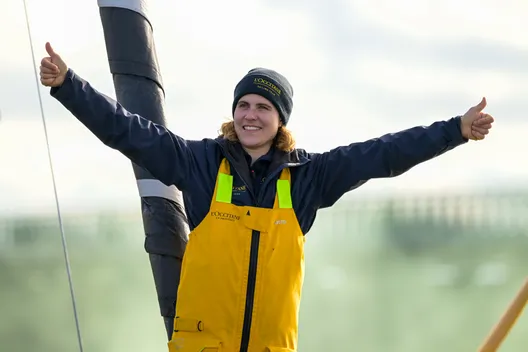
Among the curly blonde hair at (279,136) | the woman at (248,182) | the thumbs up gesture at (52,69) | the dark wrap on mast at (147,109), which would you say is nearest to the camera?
the thumbs up gesture at (52,69)

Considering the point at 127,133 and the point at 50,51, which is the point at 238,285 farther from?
the point at 50,51

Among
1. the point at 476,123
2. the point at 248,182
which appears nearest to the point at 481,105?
the point at 476,123

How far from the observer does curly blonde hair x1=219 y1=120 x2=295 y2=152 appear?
2766mm

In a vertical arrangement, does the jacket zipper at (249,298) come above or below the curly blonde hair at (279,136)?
below

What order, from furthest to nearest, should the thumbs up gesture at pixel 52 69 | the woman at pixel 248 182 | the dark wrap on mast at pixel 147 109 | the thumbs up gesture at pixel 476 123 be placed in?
the dark wrap on mast at pixel 147 109 → the thumbs up gesture at pixel 476 123 → the woman at pixel 248 182 → the thumbs up gesture at pixel 52 69

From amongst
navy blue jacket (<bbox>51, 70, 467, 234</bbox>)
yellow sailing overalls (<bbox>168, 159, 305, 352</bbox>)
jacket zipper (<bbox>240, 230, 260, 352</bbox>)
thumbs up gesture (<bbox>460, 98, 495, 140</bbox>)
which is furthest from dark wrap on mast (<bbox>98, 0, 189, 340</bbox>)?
thumbs up gesture (<bbox>460, 98, 495, 140</bbox>)

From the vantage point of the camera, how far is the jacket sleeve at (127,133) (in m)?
2.44

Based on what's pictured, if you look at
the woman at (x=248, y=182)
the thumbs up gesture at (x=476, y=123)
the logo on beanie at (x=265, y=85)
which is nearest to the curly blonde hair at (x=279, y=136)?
the woman at (x=248, y=182)

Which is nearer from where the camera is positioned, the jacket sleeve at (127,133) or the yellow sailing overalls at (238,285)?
the jacket sleeve at (127,133)

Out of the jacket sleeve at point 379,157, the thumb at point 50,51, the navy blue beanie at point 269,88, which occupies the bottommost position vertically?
the jacket sleeve at point 379,157

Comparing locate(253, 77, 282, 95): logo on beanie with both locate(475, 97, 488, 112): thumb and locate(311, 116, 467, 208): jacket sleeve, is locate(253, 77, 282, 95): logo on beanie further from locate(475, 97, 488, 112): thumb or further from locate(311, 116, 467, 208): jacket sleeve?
locate(475, 97, 488, 112): thumb

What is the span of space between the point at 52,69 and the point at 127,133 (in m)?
0.32

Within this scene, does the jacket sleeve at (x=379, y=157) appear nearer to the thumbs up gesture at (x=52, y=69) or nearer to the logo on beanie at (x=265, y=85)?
the logo on beanie at (x=265, y=85)

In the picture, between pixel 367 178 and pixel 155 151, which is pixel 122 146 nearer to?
pixel 155 151
